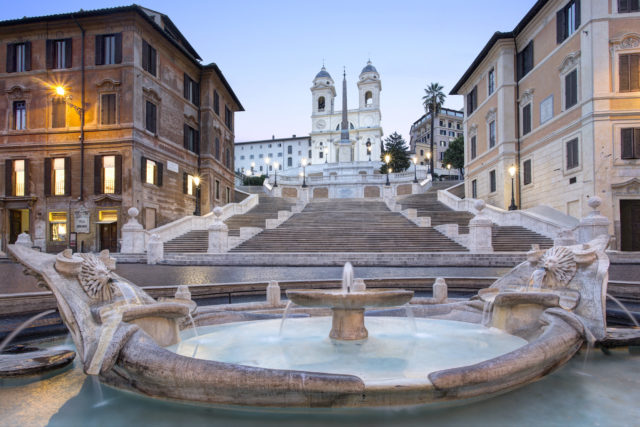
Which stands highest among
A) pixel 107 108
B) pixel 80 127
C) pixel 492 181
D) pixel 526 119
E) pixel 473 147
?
pixel 107 108

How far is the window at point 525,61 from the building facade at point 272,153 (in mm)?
78044

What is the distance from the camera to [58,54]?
25953 mm

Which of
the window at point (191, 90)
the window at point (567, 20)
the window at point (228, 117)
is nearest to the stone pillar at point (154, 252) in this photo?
the window at point (191, 90)

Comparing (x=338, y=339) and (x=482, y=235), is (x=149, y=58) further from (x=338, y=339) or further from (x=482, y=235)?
(x=338, y=339)

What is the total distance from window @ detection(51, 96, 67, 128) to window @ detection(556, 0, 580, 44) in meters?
30.1

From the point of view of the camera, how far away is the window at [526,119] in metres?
26.2

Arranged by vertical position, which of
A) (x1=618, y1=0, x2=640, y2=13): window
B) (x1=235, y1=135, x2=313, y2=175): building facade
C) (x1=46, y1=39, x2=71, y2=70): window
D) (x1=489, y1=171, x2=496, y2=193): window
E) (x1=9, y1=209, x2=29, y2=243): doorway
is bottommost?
(x1=9, y1=209, x2=29, y2=243): doorway

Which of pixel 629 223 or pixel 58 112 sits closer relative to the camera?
pixel 629 223

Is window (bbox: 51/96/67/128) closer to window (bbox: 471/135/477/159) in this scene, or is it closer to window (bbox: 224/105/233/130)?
window (bbox: 224/105/233/130)

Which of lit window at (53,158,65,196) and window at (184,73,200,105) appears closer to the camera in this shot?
lit window at (53,158,65,196)

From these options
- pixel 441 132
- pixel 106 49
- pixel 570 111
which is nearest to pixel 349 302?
pixel 570 111

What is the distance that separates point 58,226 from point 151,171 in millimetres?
6489

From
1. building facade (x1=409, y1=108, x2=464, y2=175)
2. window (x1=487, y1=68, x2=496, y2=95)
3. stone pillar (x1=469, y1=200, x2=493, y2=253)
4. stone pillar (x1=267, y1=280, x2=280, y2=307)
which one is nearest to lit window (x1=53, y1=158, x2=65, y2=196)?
stone pillar (x1=267, y1=280, x2=280, y2=307)

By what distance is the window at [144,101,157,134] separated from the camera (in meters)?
26.1
